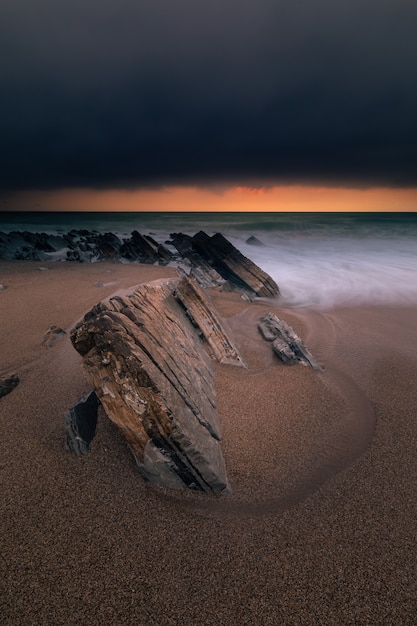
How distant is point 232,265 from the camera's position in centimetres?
980

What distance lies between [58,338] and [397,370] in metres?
5.25

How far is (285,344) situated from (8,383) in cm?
376

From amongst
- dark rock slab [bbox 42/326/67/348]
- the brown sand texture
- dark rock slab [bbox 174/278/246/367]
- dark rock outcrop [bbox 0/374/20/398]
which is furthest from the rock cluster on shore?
dark rock outcrop [bbox 0/374/20/398]

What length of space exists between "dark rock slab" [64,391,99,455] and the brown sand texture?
0.08 meters

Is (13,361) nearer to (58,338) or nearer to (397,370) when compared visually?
(58,338)

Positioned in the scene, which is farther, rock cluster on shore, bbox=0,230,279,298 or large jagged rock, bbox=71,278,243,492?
rock cluster on shore, bbox=0,230,279,298

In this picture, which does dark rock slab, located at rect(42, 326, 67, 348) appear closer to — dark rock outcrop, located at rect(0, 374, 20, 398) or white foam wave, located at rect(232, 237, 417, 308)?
dark rock outcrop, located at rect(0, 374, 20, 398)

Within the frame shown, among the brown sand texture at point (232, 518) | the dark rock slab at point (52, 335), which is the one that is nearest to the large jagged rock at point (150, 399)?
the brown sand texture at point (232, 518)

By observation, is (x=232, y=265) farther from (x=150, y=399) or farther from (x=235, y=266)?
(x=150, y=399)

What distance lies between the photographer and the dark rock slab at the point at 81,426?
2.59 meters

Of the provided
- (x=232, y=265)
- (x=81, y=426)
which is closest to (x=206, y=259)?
(x=232, y=265)

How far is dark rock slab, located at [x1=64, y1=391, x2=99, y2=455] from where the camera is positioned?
8.48 ft

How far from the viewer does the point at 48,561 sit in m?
1.78

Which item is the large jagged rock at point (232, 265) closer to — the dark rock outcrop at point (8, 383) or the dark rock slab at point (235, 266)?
the dark rock slab at point (235, 266)
